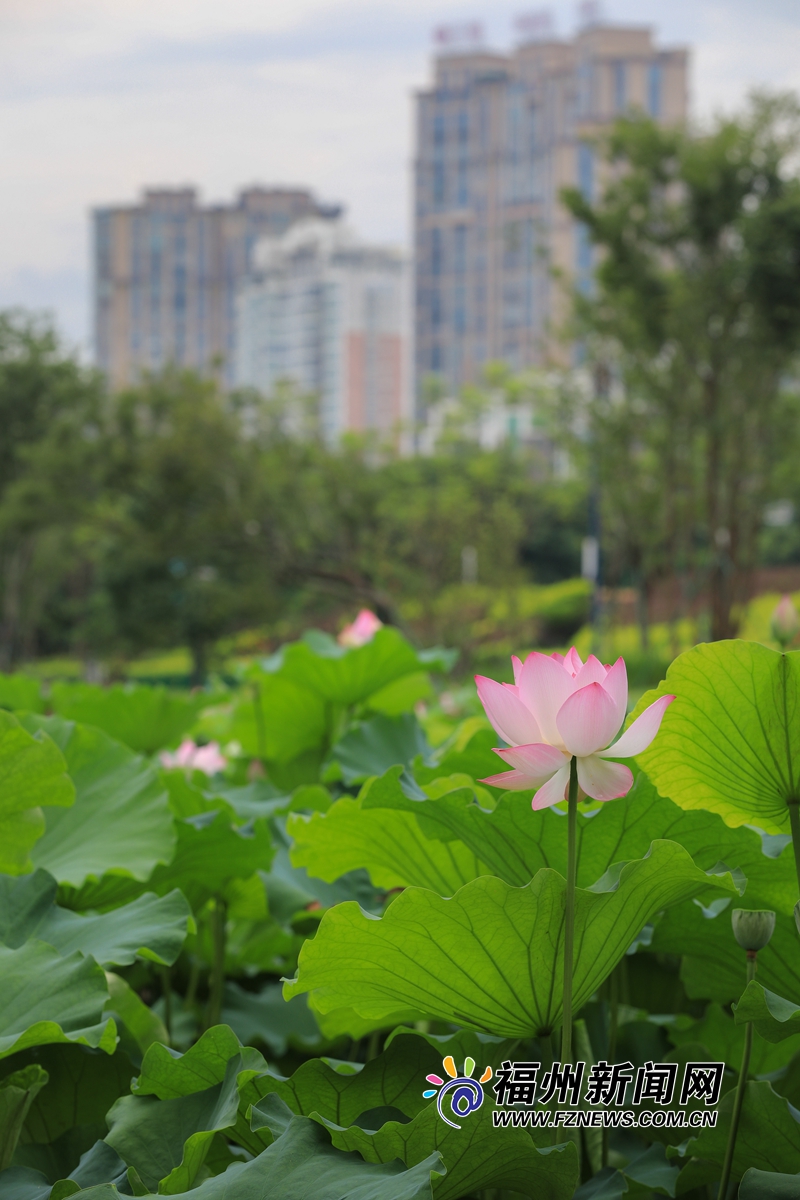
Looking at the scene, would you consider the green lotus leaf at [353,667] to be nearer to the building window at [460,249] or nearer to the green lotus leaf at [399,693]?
the green lotus leaf at [399,693]

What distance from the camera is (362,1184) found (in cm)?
57

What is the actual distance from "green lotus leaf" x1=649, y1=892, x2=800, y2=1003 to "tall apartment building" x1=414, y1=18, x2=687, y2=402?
64399 millimetres

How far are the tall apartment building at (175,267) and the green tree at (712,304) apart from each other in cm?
6853

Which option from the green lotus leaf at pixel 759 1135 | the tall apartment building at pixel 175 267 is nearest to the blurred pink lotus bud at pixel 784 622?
the green lotus leaf at pixel 759 1135

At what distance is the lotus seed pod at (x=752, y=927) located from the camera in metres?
0.66

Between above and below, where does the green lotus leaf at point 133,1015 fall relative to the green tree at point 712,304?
below

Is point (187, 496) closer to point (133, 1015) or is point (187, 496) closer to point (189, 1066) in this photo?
point (133, 1015)

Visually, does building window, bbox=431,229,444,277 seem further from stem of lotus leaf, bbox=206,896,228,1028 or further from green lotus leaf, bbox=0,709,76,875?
green lotus leaf, bbox=0,709,76,875

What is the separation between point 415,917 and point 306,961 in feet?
0.25

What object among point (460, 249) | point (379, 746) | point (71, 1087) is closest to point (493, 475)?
point (379, 746)

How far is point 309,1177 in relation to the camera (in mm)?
575

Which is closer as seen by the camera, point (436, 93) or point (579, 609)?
point (579, 609)

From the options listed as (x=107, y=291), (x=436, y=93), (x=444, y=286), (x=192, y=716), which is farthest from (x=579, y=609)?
(x=107, y=291)

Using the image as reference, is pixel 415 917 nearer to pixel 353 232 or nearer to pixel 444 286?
pixel 444 286
